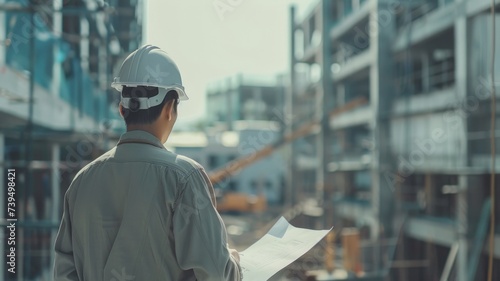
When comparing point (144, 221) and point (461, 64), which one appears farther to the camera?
point (461, 64)

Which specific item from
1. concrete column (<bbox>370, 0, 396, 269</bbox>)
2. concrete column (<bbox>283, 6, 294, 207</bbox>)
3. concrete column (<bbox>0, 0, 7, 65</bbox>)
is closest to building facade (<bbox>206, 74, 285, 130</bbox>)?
concrete column (<bbox>283, 6, 294, 207</bbox>)

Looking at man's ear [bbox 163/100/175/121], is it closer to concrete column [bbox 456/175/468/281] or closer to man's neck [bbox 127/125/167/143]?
man's neck [bbox 127/125/167/143]

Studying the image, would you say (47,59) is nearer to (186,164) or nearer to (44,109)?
(44,109)

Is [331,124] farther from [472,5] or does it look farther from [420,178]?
[472,5]

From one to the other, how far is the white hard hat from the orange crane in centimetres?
912

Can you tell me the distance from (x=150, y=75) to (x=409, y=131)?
8846 millimetres

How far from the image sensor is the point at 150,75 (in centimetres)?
87

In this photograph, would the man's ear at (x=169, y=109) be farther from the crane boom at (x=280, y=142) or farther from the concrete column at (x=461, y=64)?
the crane boom at (x=280, y=142)

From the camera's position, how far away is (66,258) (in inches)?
35.5

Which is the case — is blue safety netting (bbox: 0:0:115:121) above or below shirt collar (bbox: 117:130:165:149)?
above

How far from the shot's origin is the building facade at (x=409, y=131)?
22.4 feet

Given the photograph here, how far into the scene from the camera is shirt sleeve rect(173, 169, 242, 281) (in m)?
0.78

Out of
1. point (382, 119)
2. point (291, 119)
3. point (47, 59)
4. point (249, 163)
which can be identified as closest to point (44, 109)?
point (47, 59)

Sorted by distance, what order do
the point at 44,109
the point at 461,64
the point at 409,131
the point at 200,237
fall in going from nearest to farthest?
1. the point at 200,237
2. the point at 44,109
3. the point at 461,64
4. the point at 409,131
